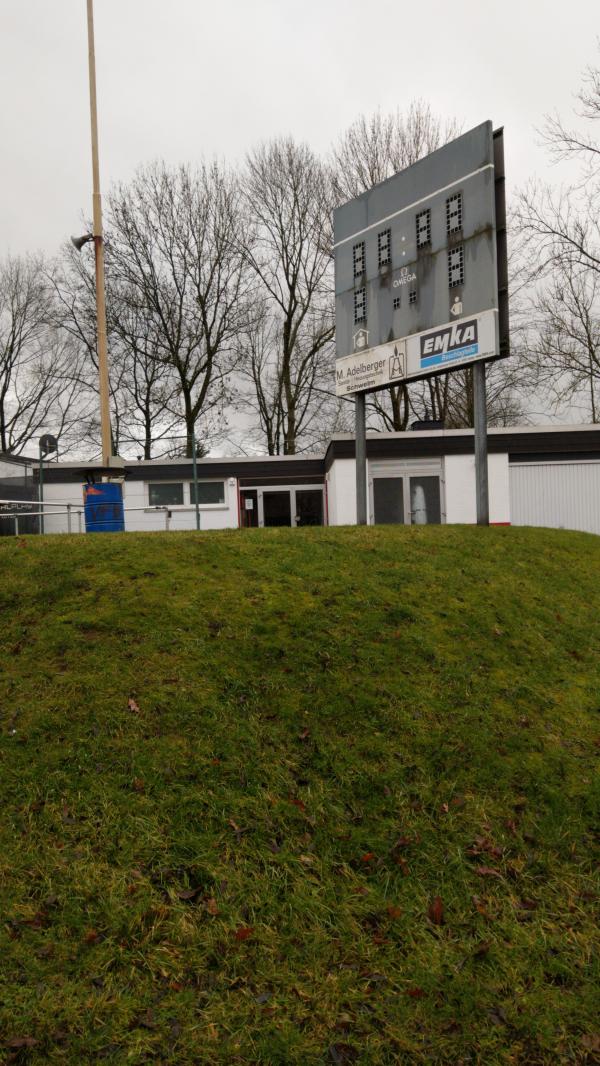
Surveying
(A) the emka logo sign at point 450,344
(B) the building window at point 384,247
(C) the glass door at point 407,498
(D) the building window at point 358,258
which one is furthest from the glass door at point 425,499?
(A) the emka logo sign at point 450,344

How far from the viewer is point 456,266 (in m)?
10.1

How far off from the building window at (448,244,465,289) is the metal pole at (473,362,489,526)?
4.21ft

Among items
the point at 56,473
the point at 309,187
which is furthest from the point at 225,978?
the point at 309,187

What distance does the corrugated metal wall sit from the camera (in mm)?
18609

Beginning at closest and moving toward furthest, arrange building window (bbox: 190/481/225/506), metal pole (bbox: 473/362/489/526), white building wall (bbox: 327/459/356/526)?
metal pole (bbox: 473/362/489/526) < white building wall (bbox: 327/459/356/526) < building window (bbox: 190/481/225/506)

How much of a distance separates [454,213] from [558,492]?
34.1 ft

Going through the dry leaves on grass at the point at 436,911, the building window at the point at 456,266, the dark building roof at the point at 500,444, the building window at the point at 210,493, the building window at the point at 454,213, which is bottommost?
the dry leaves on grass at the point at 436,911

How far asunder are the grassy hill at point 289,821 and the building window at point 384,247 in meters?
6.93

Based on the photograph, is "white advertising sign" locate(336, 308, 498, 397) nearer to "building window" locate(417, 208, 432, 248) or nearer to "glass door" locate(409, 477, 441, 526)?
"building window" locate(417, 208, 432, 248)

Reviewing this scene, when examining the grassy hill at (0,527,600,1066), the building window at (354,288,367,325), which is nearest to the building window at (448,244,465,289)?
the building window at (354,288,367,325)

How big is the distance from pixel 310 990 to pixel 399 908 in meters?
0.62

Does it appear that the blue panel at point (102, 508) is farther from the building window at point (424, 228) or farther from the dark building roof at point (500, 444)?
the dark building roof at point (500, 444)

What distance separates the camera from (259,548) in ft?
23.6

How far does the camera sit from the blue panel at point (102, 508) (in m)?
11.4
